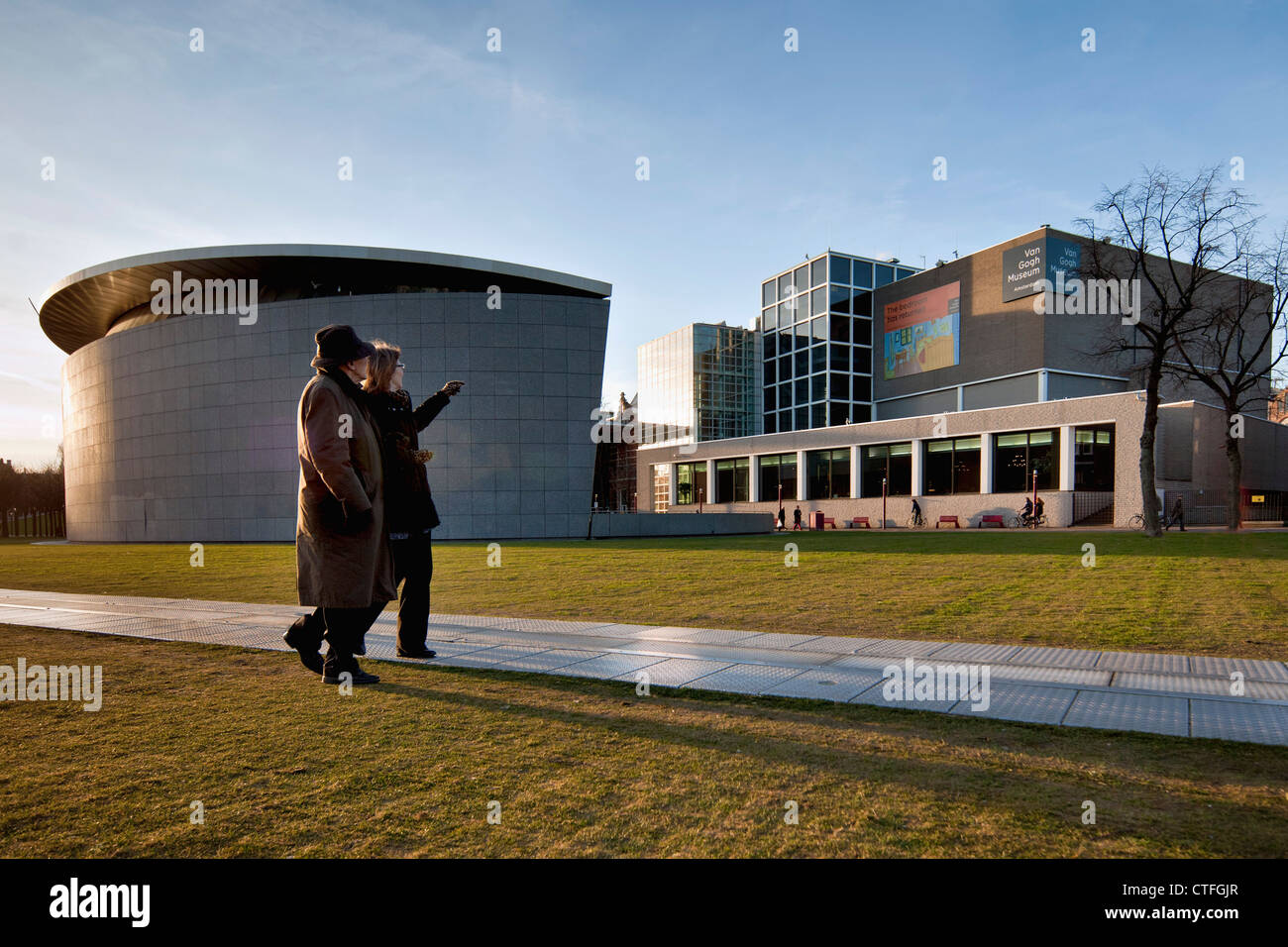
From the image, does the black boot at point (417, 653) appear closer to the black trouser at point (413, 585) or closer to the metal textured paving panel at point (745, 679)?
the black trouser at point (413, 585)

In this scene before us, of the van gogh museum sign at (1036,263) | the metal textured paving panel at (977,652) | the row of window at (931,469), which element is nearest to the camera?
the metal textured paving panel at (977,652)

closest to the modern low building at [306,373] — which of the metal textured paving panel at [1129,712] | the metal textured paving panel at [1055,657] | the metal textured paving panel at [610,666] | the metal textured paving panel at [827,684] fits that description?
the metal textured paving panel at [610,666]

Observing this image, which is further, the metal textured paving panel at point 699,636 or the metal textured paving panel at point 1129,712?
the metal textured paving panel at point 699,636

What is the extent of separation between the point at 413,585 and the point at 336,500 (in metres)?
1.42

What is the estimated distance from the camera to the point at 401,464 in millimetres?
5902

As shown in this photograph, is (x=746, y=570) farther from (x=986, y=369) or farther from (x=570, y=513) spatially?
(x=986, y=369)

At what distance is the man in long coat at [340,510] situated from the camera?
16.8ft

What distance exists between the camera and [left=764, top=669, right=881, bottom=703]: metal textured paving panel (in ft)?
16.9

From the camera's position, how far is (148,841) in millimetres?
2887

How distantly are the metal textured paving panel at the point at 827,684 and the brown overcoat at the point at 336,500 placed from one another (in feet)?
9.59

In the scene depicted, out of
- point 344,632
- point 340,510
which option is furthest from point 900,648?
point 340,510

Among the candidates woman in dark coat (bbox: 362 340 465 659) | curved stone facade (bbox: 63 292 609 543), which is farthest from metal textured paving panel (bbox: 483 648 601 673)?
curved stone facade (bbox: 63 292 609 543)

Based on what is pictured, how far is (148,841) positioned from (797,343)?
6317 centimetres
